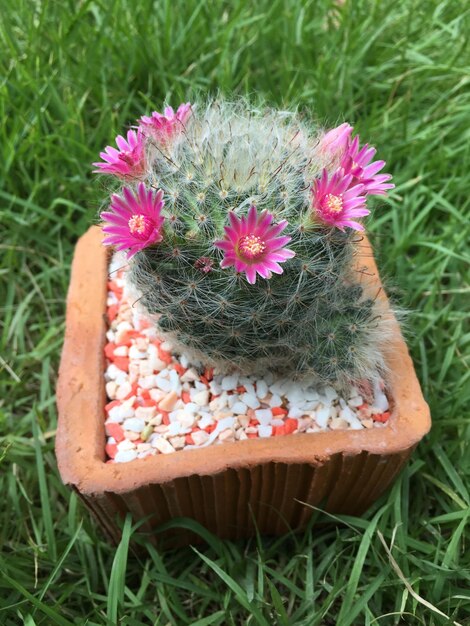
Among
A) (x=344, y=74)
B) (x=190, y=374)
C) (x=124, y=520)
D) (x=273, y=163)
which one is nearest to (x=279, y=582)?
(x=124, y=520)

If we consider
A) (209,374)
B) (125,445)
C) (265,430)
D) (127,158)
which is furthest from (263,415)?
(127,158)

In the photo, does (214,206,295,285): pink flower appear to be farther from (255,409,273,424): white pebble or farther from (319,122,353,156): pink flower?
(255,409,273,424): white pebble

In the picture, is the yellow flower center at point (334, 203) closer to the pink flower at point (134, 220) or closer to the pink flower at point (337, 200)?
the pink flower at point (337, 200)

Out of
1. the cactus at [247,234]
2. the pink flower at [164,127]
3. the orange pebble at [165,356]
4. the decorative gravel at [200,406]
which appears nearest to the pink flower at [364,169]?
the cactus at [247,234]

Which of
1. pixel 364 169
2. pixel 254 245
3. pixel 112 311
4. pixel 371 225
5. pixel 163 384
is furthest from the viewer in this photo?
pixel 371 225

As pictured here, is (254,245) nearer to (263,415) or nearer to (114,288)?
(263,415)
